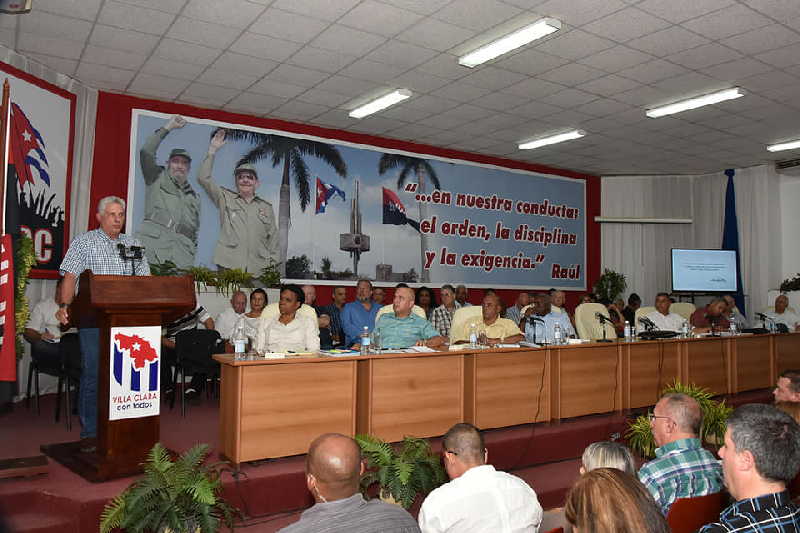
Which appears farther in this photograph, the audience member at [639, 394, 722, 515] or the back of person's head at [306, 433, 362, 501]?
the audience member at [639, 394, 722, 515]

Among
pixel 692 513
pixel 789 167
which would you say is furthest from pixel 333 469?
pixel 789 167

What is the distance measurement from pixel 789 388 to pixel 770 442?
2027mm

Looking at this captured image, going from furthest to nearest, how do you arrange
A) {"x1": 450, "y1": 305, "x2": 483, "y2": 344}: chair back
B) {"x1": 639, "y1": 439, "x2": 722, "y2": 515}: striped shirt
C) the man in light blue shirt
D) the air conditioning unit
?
the air conditioning unit, the man in light blue shirt, {"x1": 450, "y1": 305, "x2": 483, "y2": 344}: chair back, {"x1": 639, "y1": 439, "x2": 722, "y2": 515}: striped shirt

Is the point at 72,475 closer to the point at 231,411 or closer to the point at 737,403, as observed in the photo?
the point at 231,411

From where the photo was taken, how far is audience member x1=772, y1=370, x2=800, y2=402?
336 cm

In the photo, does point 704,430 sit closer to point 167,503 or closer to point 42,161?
point 167,503

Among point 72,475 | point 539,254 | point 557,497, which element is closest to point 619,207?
point 539,254

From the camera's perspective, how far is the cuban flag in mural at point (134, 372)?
10.9 feet

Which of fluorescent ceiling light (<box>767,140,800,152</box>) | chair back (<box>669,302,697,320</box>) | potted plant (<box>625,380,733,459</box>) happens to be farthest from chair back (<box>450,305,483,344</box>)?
fluorescent ceiling light (<box>767,140,800,152</box>)

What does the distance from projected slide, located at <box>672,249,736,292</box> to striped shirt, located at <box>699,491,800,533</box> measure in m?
9.38

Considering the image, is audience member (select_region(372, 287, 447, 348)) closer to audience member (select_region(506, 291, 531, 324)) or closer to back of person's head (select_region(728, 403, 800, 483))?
audience member (select_region(506, 291, 531, 324))

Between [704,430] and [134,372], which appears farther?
[704,430]

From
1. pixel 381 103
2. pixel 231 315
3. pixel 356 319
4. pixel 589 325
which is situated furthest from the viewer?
pixel 381 103

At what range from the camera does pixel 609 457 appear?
212 centimetres
